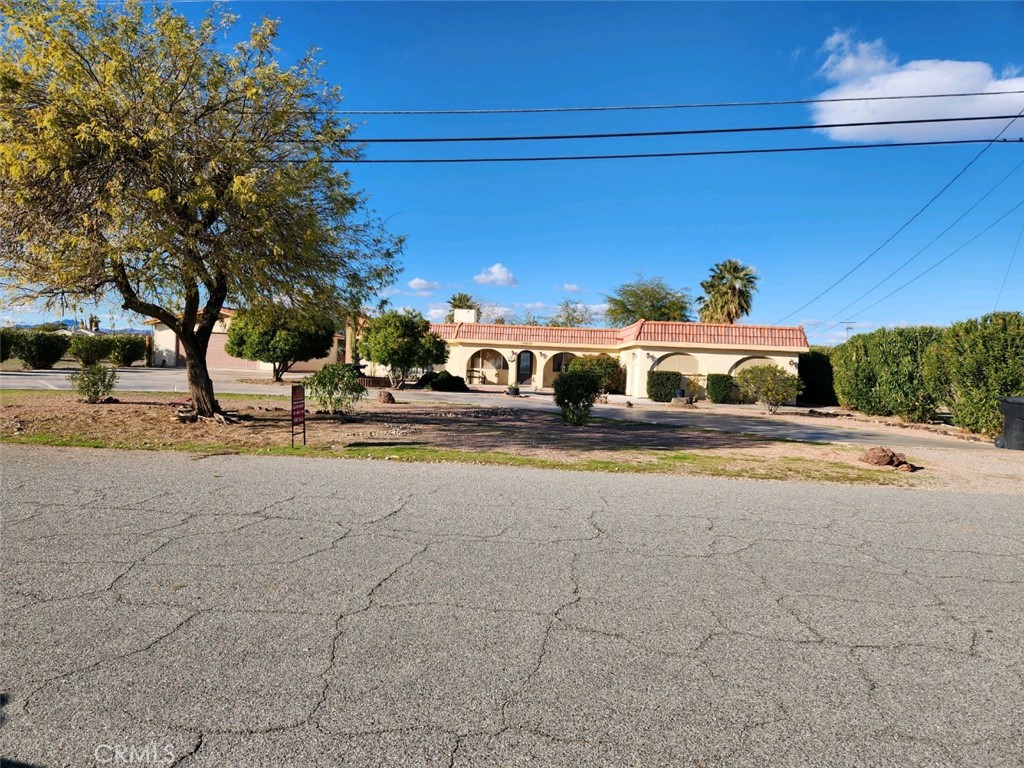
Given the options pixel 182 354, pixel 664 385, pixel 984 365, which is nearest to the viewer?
pixel 984 365

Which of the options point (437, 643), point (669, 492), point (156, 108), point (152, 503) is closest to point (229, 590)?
point (437, 643)

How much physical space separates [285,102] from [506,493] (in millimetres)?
9277

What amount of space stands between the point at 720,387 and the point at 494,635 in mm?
29885

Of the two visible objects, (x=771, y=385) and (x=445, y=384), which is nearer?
(x=771, y=385)

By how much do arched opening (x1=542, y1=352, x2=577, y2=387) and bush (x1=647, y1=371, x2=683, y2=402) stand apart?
10811 millimetres

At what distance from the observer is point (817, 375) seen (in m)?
33.9

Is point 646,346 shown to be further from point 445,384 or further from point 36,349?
point 36,349

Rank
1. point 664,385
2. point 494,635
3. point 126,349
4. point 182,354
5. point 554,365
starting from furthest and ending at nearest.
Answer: point 182,354 → point 554,365 → point 126,349 → point 664,385 → point 494,635

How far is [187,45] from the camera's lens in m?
11.4

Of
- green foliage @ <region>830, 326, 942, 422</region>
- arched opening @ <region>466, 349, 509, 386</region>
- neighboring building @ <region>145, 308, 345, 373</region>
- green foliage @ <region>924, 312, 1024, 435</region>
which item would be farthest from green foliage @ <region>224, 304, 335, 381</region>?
green foliage @ <region>924, 312, 1024, 435</region>

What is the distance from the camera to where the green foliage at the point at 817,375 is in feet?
111

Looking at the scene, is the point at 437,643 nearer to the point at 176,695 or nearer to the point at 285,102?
the point at 176,695

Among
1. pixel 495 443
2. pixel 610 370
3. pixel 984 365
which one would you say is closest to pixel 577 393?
pixel 495 443

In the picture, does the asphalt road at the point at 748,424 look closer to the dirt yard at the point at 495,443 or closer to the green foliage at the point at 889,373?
the dirt yard at the point at 495,443
